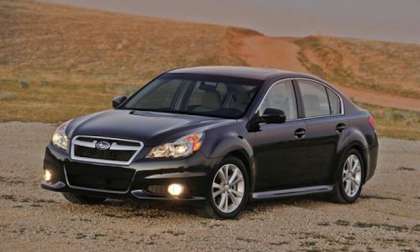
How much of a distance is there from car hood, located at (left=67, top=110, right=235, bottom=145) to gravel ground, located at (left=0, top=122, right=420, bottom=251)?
77cm

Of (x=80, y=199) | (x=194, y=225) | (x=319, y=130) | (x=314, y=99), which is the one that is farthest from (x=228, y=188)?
(x=314, y=99)

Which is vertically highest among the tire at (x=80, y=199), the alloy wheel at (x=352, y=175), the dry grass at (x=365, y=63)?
the dry grass at (x=365, y=63)

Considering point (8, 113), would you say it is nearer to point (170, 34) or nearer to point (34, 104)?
point (34, 104)

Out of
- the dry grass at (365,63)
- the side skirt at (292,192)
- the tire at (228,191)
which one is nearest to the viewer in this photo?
the tire at (228,191)

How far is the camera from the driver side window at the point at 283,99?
37.5 ft

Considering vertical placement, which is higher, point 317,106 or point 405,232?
point 317,106

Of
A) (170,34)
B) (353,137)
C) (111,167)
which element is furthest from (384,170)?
(170,34)

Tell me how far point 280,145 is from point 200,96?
3.11 ft

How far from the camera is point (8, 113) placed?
2484 cm

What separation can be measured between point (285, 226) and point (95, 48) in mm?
54189

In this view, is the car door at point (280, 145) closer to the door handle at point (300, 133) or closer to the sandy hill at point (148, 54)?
the door handle at point (300, 133)

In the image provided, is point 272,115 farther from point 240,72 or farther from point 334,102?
point 334,102

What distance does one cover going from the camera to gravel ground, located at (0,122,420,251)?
29.7 feet

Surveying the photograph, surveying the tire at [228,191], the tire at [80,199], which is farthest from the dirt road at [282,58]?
the tire at [228,191]
